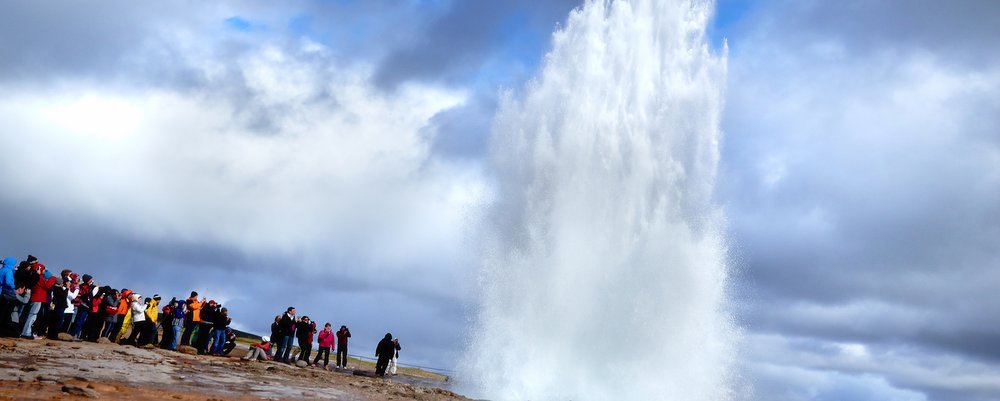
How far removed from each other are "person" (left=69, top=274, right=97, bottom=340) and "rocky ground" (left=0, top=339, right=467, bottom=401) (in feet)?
7.47

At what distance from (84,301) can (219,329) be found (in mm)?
4758

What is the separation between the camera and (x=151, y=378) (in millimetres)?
16562

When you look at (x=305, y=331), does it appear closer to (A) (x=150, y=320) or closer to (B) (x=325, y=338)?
(B) (x=325, y=338)

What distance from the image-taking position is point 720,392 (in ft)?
90.5

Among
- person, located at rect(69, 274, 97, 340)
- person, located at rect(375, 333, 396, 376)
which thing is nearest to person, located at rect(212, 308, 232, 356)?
person, located at rect(69, 274, 97, 340)

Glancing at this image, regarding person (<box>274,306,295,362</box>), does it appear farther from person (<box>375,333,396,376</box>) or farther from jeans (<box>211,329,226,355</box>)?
person (<box>375,333,396,376</box>)

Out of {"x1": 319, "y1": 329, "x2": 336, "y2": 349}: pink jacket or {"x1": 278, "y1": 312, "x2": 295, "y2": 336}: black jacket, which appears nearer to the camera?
{"x1": 278, "y1": 312, "x2": 295, "y2": 336}: black jacket

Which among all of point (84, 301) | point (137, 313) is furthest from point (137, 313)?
point (84, 301)

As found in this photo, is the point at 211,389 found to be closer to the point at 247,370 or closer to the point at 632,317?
the point at 247,370

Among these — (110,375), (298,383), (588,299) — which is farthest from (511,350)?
(110,375)

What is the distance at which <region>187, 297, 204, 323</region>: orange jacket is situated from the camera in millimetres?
27156

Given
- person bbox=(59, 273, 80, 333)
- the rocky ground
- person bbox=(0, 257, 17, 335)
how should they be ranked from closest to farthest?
the rocky ground < person bbox=(0, 257, 17, 335) < person bbox=(59, 273, 80, 333)

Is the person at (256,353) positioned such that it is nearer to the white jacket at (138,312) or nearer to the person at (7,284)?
the white jacket at (138,312)

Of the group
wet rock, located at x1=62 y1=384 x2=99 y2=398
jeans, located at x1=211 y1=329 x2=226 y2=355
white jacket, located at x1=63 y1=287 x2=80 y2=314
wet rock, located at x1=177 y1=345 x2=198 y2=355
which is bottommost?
wet rock, located at x1=62 y1=384 x2=99 y2=398
